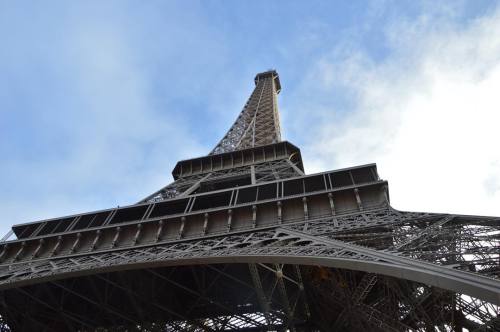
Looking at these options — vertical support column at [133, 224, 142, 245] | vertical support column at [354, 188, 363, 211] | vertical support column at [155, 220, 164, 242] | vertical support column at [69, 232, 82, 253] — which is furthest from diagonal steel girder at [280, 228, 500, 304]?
vertical support column at [69, 232, 82, 253]

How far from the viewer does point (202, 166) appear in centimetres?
3450

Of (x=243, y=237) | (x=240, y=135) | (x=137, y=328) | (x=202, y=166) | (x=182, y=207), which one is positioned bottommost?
(x=137, y=328)

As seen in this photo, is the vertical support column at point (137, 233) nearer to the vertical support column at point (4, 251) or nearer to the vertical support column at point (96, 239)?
the vertical support column at point (96, 239)

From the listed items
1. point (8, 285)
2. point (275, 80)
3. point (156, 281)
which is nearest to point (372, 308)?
point (156, 281)

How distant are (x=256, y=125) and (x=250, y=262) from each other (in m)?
35.1

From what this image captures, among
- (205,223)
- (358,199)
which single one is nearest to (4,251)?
(205,223)

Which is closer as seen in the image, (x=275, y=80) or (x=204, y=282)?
(x=204, y=282)

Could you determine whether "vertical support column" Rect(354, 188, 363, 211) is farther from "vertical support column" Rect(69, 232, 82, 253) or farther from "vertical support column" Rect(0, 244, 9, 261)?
"vertical support column" Rect(0, 244, 9, 261)

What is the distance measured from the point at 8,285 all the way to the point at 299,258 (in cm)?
1067

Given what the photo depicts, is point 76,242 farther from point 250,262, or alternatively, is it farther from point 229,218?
point 250,262

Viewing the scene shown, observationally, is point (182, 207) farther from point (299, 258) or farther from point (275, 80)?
point (275, 80)

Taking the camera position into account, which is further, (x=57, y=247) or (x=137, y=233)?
(x=57, y=247)

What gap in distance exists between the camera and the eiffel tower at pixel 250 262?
11.7 m

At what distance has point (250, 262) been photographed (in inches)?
505
